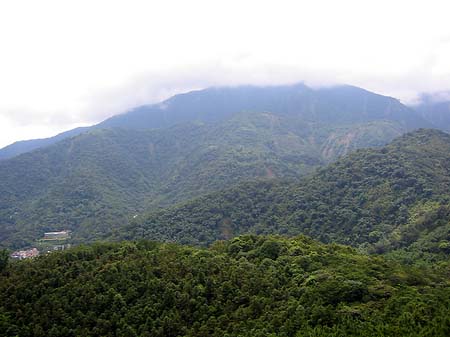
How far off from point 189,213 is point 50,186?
77.6 meters

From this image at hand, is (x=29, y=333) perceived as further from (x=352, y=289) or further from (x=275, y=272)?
(x=352, y=289)

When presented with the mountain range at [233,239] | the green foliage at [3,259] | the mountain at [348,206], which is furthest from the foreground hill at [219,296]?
the mountain at [348,206]

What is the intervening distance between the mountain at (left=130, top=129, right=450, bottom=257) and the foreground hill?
2381cm

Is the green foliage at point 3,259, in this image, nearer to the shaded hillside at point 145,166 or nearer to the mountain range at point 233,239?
the mountain range at point 233,239

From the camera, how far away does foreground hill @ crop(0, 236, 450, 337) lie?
23.8 metres

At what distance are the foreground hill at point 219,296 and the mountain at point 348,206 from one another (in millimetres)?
23814

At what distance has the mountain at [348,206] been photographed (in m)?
58.8

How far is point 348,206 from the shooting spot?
68.5 metres

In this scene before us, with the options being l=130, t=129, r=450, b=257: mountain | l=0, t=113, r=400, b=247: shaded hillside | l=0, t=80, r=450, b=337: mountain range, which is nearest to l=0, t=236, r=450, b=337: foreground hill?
l=0, t=80, r=450, b=337: mountain range

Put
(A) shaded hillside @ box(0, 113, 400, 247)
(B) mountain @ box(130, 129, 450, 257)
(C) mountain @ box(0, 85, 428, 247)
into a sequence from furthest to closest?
(C) mountain @ box(0, 85, 428, 247) → (A) shaded hillside @ box(0, 113, 400, 247) → (B) mountain @ box(130, 129, 450, 257)

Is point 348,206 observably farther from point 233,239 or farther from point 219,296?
point 219,296

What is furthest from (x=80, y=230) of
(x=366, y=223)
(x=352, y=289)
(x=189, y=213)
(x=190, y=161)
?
(x=352, y=289)

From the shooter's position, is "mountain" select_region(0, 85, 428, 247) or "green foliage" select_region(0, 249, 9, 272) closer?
"green foliage" select_region(0, 249, 9, 272)

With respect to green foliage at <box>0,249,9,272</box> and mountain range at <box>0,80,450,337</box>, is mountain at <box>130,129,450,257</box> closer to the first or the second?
mountain range at <box>0,80,450,337</box>
